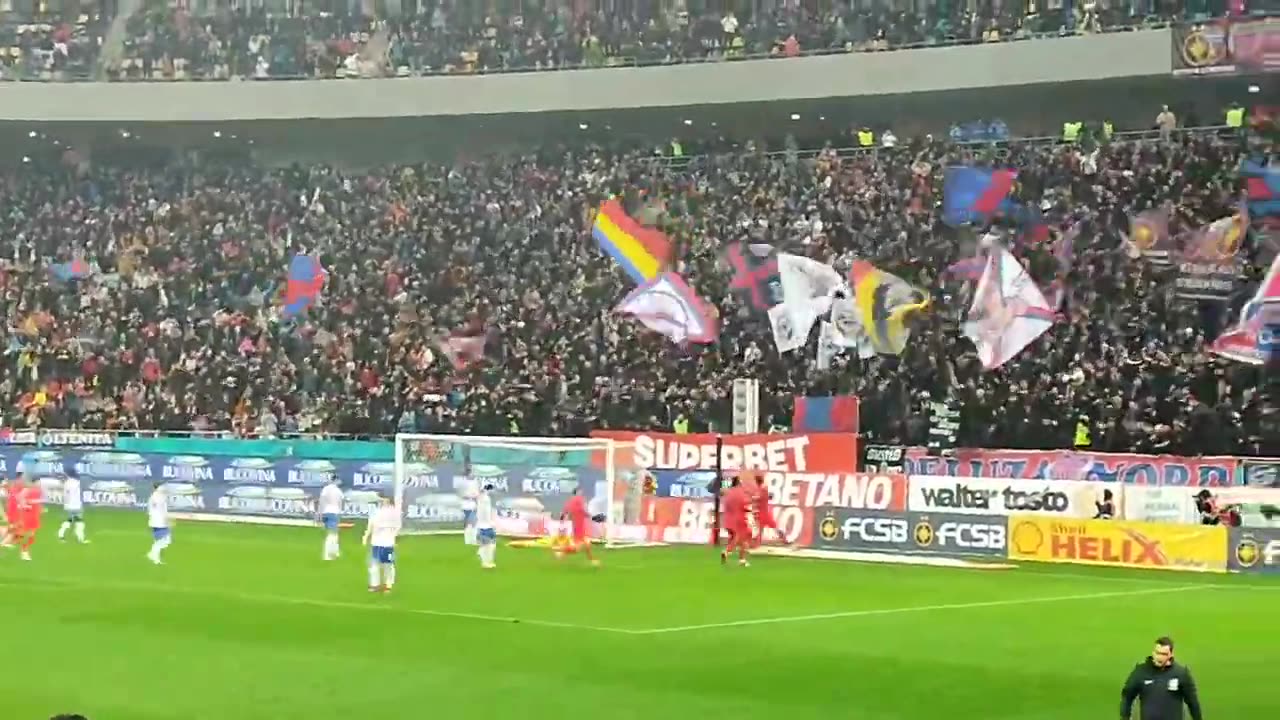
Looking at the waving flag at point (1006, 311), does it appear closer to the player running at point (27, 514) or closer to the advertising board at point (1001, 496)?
the advertising board at point (1001, 496)

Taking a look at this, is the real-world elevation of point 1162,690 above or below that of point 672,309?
below

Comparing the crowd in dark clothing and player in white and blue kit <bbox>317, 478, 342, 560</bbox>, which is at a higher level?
the crowd in dark clothing

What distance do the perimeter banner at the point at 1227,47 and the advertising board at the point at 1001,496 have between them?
41.7ft

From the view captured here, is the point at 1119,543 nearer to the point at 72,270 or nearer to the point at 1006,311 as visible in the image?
the point at 1006,311

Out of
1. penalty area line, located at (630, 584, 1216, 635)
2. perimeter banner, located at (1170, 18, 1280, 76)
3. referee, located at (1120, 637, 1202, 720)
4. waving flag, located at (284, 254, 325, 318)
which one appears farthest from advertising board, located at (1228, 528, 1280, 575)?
waving flag, located at (284, 254, 325, 318)

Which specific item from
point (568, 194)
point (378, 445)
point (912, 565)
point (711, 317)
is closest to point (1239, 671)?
point (912, 565)

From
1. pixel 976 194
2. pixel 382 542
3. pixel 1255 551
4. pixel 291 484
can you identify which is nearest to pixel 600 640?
pixel 382 542

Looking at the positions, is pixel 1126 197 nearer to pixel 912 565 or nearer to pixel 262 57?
pixel 912 565

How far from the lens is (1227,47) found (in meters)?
45.7

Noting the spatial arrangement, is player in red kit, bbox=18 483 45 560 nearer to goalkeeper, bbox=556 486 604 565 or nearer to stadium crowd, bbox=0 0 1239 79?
goalkeeper, bbox=556 486 604 565

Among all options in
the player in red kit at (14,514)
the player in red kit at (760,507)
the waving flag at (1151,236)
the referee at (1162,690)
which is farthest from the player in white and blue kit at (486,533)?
the referee at (1162,690)

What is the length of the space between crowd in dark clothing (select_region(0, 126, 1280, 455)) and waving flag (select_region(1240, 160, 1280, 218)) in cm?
51

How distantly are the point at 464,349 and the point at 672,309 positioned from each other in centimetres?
752

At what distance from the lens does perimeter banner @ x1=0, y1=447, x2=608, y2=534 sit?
4347cm
